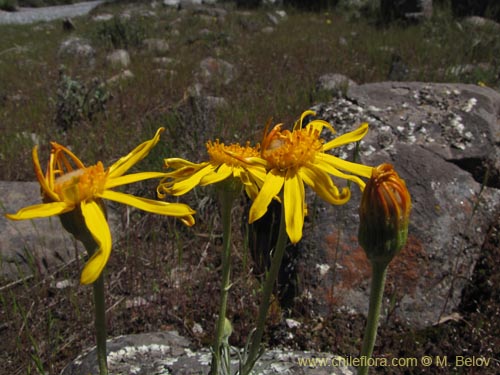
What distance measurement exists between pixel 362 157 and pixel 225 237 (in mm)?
1821

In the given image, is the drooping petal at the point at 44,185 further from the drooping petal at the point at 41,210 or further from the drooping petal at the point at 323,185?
the drooping petal at the point at 323,185

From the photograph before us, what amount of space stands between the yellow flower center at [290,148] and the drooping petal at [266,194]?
0.11ft

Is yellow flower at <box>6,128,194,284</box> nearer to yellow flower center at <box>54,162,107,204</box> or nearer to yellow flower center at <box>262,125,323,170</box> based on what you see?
yellow flower center at <box>54,162,107,204</box>

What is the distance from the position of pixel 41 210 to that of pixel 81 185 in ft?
0.29

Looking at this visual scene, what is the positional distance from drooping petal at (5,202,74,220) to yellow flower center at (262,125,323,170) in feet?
1.57

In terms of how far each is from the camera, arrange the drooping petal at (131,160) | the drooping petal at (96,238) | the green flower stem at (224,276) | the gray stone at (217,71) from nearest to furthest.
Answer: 1. the drooping petal at (96,238)
2. the drooping petal at (131,160)
3. the green flower stem at (224,276)
4. the gray stone at (217,71)

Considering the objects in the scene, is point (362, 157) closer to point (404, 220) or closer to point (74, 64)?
point (404, 220)

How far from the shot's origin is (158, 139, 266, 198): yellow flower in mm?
1176

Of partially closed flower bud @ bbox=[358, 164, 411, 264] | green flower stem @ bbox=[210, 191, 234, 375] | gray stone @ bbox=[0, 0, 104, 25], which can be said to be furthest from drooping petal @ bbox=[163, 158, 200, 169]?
gray stone @ bbox=[0, 0, 104, 25]

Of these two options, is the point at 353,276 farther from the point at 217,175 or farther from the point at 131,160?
the point at 131,160

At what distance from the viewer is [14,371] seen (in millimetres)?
2182

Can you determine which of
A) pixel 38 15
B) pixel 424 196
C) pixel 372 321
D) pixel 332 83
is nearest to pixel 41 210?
pixel 372 321

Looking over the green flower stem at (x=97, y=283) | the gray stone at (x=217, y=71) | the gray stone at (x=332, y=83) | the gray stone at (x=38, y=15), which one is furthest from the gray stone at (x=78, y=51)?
Answer: the gray stone at (x=38, y=15)

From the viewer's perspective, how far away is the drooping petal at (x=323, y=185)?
3.31 ft
